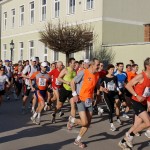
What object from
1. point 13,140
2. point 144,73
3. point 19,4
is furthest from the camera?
point 19,4

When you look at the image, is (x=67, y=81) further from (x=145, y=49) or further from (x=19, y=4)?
(x=19, y=4)

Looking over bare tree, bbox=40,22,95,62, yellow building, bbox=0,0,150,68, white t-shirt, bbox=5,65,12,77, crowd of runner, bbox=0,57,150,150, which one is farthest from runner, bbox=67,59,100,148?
yellow building, bbox=0,0,150,68

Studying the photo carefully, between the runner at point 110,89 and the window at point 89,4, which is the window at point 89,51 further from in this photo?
the runner at point 110,89

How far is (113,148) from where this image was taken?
7730mm

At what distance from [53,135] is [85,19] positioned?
57.2ft

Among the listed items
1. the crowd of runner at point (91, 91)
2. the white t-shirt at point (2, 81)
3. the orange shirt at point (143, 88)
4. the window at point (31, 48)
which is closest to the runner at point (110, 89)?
the crowd of runner at point (91, 91)

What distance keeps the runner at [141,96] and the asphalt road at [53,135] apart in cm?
74

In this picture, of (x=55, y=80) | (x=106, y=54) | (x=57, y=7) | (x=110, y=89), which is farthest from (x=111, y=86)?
(x=57, y=7)

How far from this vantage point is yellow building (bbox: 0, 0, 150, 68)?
2448 cm

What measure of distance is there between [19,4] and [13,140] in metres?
29.8

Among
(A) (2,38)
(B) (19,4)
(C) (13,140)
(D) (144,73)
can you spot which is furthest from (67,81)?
(A) (2,38)

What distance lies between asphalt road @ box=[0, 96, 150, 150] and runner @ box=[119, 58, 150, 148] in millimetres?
743

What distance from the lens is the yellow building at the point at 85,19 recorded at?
964 inches

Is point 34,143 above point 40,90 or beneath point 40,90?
beneath
